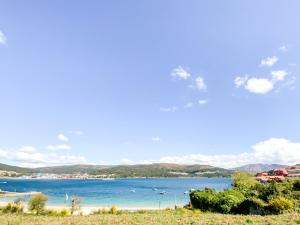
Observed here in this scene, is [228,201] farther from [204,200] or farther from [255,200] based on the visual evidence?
[204,200]

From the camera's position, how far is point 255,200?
41.1 metres

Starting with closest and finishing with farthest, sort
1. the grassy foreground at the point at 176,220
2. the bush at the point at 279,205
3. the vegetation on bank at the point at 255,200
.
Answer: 1. the grassy foreground at the point at 176,220
2. the bush at the point at 279,205
3. the vegetation on bank at the point at 255,200

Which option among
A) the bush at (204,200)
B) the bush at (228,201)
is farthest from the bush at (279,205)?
the bush at (204,200)

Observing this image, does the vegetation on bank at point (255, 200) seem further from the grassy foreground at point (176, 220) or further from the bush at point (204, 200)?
the grassy foreground at point (176, 220)

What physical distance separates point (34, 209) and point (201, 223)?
31.0 metres

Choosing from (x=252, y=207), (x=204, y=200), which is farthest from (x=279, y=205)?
(x=204, y=200)

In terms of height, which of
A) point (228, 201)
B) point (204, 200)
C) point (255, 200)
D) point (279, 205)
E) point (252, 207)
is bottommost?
point (252, 207)

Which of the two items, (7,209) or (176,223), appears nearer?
(176,223)

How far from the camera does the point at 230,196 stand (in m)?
45.6

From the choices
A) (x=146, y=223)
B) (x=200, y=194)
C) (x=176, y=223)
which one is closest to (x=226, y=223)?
(x=176, y=223)

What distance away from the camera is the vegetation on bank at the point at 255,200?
37.8 metres

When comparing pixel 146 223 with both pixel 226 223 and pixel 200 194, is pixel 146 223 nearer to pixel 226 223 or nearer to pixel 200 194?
pixel 226 223

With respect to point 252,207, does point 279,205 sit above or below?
above

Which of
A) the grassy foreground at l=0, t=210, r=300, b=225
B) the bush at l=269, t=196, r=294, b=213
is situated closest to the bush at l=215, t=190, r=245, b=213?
the bush at l=269, t=196, r=294, b=213
